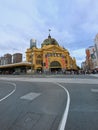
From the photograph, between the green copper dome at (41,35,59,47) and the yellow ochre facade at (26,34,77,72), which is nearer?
the yellow ochre facade at (26,34,77,72)

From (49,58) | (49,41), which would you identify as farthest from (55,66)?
(49,41)

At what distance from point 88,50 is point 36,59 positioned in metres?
49.1

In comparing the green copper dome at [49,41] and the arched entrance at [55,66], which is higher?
the green copper dome at [49,41]

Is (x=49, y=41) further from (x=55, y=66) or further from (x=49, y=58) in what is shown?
(x=55, y=66)

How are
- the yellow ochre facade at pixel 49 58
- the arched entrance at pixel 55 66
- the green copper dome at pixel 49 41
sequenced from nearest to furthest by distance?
the yellow ochre facade at pixel 49 58 < the arched entrance at pixel 55 66 < the green copper dome at pixel 49 41

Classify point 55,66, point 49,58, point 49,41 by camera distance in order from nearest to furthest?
point 49,58 → point 55,66 → point 49,41

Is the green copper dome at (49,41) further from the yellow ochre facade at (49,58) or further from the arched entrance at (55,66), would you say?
the arched entrance at (55,66)

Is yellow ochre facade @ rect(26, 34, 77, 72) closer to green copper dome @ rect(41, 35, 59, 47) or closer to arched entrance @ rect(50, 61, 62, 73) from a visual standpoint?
A: arched entrance @ rect(50, 61, 62, 73)

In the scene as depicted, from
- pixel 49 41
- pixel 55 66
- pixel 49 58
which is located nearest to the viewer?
pixel 49 58

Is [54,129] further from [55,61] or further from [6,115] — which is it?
[55,61]

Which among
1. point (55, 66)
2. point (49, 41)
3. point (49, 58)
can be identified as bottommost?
point (55, 66)

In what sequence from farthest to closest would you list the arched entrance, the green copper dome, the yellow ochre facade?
the green copper dome → the arched entrance → the yellow ochre facade

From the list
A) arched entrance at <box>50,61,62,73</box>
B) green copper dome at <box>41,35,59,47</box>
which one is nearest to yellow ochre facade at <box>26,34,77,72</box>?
arched entrance at <box>50,61,62,73</box>

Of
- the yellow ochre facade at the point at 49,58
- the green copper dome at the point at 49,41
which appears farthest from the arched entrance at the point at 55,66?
the green copper dome at the point at 49,41
